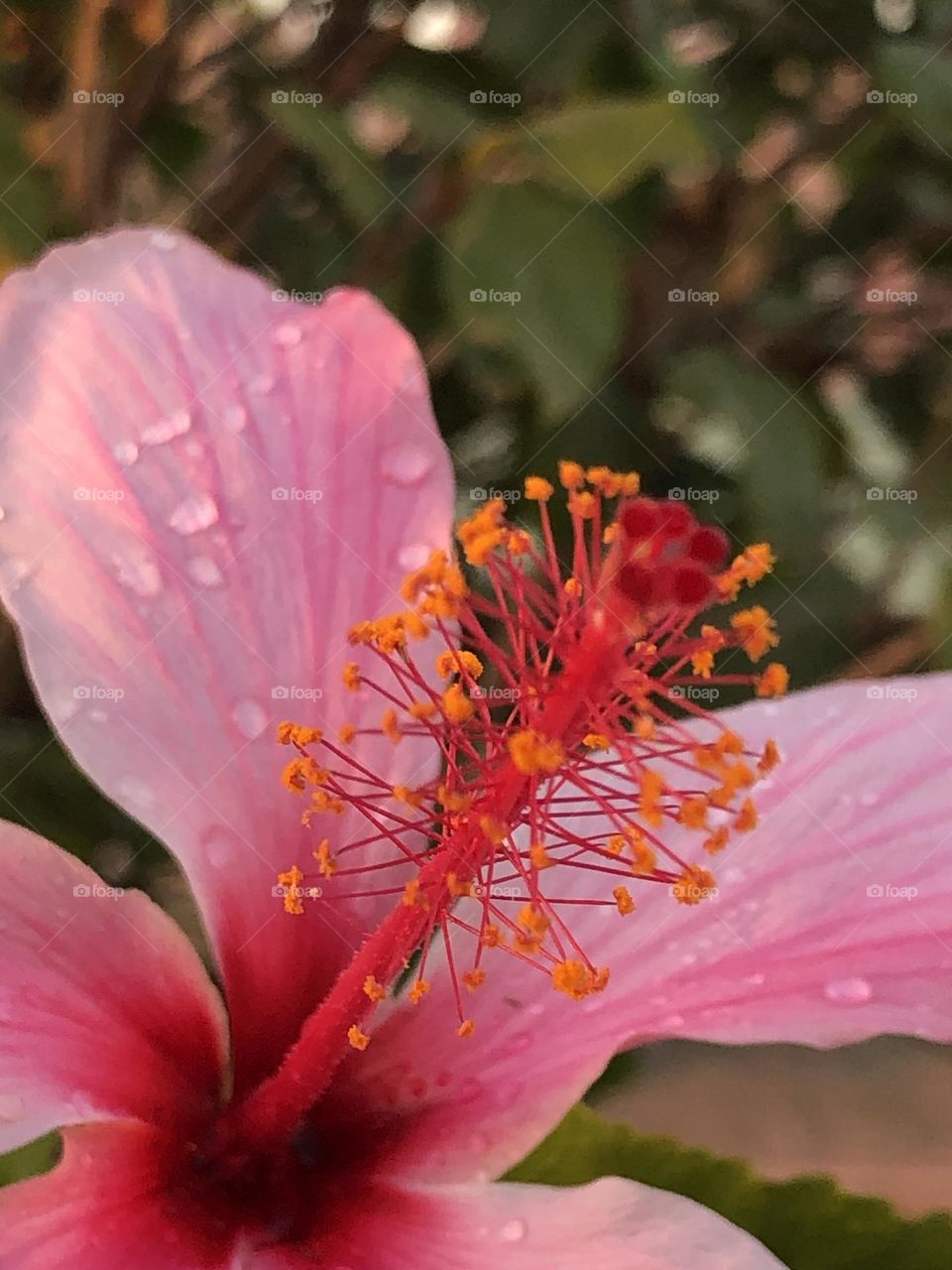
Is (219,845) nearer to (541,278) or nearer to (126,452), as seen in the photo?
(126,452)

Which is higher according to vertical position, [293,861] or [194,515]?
[194,515]

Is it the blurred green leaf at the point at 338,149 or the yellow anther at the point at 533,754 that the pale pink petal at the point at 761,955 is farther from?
the blurred green leaf at the point at 338,149

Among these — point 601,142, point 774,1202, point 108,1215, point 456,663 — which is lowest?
point 774,1202

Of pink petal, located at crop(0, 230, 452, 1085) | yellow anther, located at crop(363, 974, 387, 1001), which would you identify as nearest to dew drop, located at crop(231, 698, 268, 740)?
pink petal, located at crop(0, 230, 452, 1085)

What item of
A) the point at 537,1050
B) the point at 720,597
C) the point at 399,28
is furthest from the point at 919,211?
the point at 537,1050

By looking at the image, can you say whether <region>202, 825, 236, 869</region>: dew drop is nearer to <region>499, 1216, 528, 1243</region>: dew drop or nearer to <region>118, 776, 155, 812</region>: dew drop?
<region>118, 776, 155, 812</region>: dew drop

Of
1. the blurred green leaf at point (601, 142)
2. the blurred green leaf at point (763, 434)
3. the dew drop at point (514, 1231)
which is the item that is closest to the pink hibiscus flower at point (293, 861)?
the dew drop at point (514, 1231)

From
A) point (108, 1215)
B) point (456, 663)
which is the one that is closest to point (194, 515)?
point (456, 663)
